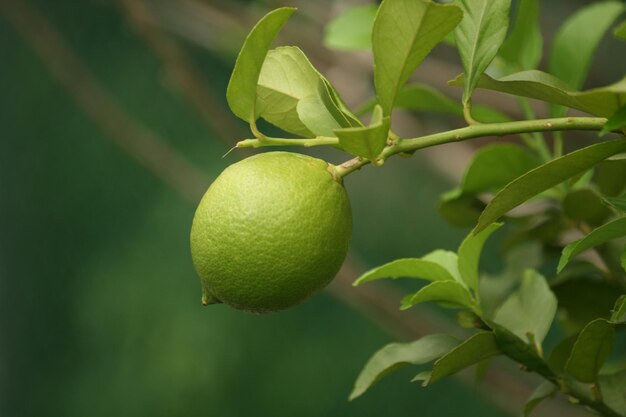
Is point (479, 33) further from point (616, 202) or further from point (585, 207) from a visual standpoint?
point (585, 207)

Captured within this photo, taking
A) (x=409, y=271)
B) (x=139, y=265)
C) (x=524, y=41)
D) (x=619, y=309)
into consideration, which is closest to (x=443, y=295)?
(x=409, y=271)

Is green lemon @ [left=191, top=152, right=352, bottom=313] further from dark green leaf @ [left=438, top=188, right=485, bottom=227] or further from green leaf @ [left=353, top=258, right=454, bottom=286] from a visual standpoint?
dark green leaf @ [left=438, top=188, right=485, bottom=227]

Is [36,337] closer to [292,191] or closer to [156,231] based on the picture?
[156,231]

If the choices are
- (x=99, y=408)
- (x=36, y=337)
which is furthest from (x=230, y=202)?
(x=36, y=337)

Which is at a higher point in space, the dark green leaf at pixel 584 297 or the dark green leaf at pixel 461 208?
the dark green leaf at pixel 461 208

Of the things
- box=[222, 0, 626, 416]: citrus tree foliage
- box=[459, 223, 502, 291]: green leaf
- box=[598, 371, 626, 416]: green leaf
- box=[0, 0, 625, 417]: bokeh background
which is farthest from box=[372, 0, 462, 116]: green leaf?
box=[0, 0, 625, 417]: bokeh background

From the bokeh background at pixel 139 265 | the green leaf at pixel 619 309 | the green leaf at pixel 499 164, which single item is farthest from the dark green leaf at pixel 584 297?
the bokeh background at pixel 139 265

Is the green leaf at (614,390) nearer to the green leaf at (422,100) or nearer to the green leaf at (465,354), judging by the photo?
the green leaf at (465,354)
